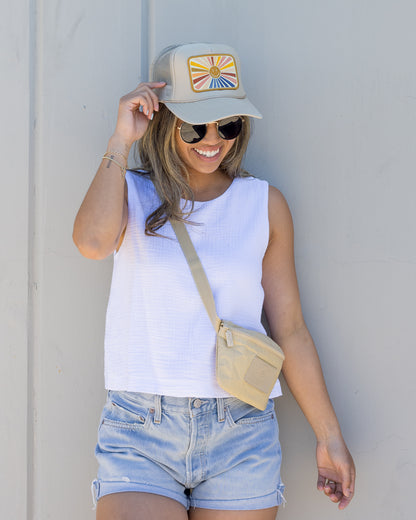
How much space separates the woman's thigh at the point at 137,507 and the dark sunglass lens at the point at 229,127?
107 centimetres

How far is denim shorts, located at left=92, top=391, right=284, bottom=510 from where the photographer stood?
1910 mm

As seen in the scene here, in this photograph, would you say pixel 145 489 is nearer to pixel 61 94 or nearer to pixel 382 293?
pixel 382 293

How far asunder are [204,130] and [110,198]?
1.20ft

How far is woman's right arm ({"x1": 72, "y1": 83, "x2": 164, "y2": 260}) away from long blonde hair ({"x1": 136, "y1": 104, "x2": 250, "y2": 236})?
4.5 inches

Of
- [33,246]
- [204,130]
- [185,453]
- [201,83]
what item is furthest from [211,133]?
[185,453]

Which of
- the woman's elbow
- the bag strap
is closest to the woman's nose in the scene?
the bag strap

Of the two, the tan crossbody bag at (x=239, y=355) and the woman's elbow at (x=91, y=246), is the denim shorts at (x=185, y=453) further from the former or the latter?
the woman's elbow at (x=91, y=246)

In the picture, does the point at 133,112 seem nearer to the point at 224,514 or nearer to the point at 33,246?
the point at 33,246

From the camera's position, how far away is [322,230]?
2.55m

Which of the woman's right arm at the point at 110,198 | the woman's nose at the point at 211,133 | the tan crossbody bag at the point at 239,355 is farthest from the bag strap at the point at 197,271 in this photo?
the woman's nose at the point at 211,133

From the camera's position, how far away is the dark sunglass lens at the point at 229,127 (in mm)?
2104

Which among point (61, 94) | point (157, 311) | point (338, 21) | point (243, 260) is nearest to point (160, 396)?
point (157, 311)

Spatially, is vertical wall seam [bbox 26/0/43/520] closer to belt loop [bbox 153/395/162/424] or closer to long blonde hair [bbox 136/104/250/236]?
long blonde hair [bbox 136/104/250/236]

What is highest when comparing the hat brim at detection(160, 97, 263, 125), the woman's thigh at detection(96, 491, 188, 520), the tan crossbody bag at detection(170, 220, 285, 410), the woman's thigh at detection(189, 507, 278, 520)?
the hat brim at detection(160, 97, 263, 125)
